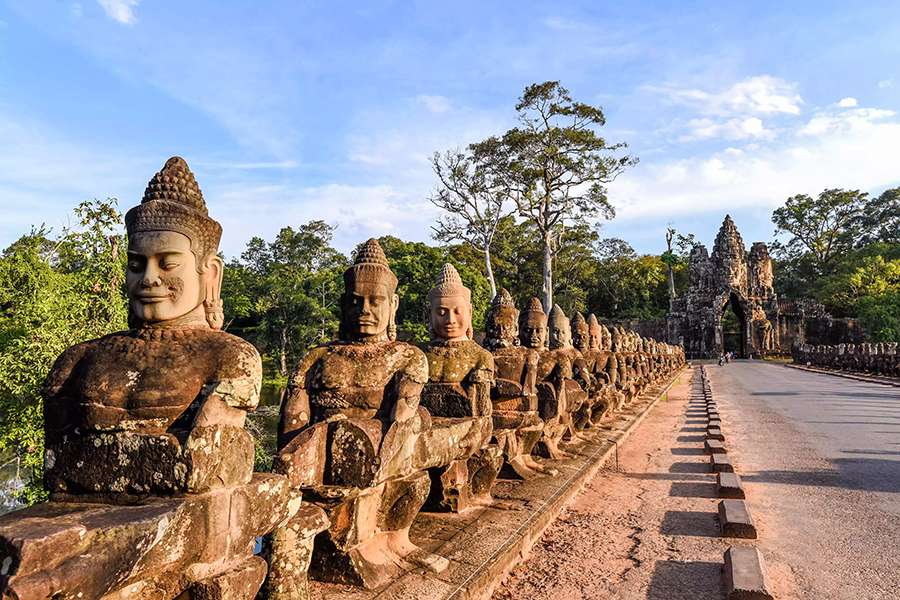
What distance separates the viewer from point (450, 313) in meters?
5.53

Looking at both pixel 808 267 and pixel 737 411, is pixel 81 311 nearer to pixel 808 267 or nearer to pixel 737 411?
pixel 737 411

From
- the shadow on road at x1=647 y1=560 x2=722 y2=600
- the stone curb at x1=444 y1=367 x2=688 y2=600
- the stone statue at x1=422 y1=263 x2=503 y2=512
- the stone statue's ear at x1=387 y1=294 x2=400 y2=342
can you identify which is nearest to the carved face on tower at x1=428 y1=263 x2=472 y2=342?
the stone statue at x1=422 y1=263 x2=503 y2=512

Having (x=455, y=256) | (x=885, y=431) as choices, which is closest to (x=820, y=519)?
(x=885, y=431)

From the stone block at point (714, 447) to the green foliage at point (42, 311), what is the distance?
335 inches

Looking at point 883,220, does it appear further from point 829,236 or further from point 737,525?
point 737,525

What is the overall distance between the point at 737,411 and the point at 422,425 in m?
13.8

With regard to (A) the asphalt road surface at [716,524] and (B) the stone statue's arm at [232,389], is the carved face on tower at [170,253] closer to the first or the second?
(B) the stone statue's arm at [232,389]

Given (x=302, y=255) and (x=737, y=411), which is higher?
(x=302, y=255)

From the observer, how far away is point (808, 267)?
222 feet

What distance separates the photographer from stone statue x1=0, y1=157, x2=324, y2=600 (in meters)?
2.03

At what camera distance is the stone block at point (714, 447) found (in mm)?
9078

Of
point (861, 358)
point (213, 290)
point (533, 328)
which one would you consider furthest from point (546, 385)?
point (861, 358)

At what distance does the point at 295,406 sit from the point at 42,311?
587 centimetres

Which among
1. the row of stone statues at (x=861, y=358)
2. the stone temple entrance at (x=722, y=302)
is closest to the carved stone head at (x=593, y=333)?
the row of stone statues at (x=861, y=358)
